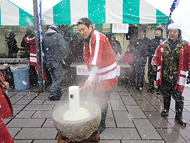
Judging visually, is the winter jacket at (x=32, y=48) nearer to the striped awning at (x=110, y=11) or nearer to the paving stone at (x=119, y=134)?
the striped awning at (x=110, y=11)

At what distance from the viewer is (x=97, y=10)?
5047 mm

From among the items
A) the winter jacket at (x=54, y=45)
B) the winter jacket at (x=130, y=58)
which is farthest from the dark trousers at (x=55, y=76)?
the winter jacket at (x=130, y=58)

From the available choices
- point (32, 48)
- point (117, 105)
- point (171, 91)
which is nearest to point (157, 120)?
point (171, 91)

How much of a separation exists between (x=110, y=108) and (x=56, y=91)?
1862 mm

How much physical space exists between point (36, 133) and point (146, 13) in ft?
15.9

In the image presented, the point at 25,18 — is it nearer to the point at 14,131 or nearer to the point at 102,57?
the point at 14,131

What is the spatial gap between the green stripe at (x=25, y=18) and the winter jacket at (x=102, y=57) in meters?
3.66

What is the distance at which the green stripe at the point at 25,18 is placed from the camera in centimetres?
515

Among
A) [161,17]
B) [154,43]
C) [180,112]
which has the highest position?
[161,17]

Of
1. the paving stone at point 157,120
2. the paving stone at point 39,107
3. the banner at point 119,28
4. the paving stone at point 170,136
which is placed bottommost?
the paving stone at point 170,136

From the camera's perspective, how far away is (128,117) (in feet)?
11.9

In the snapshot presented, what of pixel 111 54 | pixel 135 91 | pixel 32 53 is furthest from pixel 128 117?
pixel 32 53

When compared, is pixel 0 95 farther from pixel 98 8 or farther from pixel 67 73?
pixel 67 73

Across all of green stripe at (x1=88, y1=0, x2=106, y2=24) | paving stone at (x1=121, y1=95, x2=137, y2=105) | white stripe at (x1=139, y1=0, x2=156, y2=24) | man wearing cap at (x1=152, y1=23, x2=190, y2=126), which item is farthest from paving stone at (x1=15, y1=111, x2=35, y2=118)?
white stripe at (x1=139, y1=0, x2=156, y2=24)
